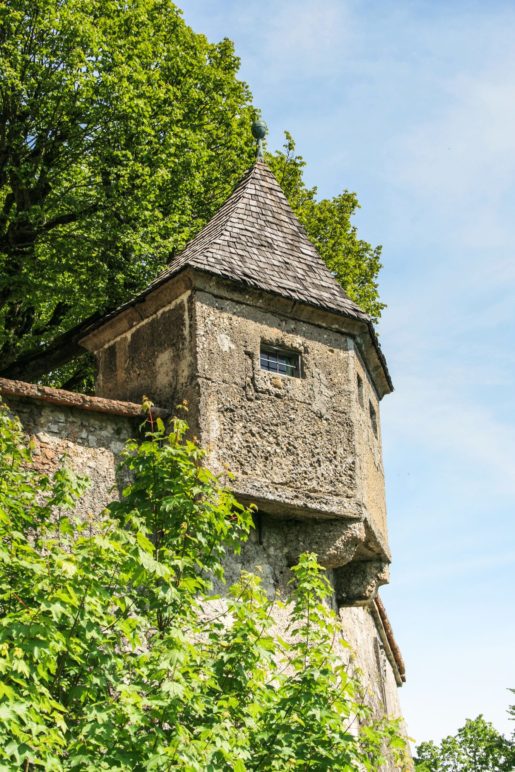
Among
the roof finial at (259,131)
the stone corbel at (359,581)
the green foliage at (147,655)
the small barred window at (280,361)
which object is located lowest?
the green foliage at (147,655)

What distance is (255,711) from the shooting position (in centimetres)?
724

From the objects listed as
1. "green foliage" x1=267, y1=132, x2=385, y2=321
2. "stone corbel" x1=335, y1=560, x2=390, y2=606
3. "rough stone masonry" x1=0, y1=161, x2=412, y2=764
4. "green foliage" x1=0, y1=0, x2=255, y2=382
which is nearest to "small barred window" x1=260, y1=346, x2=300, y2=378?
"rough stone masonry" x1=0, y1=161, x2=412, y2=764

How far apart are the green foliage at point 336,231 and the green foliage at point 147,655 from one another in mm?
11351

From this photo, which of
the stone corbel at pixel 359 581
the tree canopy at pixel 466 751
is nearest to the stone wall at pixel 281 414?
the stone corbel at pixel 359 581

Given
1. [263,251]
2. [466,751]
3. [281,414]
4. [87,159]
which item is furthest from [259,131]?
[466,751]

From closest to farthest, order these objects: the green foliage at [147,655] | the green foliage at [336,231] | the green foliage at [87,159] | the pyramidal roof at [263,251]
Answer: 1. the green foliage at [147,655]
2. the pyramidal roof at [263,251]
3. the green foliage at [87,159]
4. the green foliage at [336,231]

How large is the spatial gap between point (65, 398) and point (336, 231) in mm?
11233

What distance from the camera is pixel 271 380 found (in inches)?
425

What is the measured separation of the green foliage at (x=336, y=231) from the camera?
1958cm

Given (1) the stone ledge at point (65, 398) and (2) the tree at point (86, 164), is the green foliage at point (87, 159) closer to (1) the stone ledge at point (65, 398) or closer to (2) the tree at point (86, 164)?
(2) the tree at point (86, 164)

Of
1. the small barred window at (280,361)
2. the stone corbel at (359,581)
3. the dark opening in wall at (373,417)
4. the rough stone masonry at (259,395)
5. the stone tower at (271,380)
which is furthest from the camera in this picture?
the dark opening in wall at (373,417)

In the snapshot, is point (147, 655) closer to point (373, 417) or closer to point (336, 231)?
point (373, 417)

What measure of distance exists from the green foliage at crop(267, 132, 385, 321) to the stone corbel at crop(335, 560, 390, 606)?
824 cm

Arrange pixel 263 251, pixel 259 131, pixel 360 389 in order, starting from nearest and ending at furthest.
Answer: pixel 263 251 < pixel 360 389 < pixel 259 131
